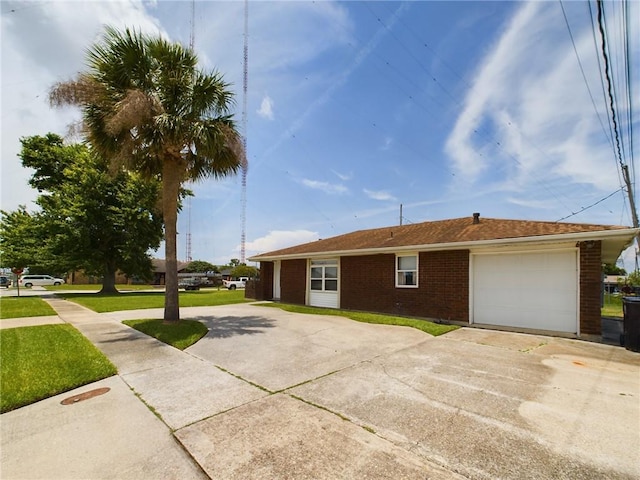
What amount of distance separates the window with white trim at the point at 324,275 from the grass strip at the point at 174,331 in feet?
23.6

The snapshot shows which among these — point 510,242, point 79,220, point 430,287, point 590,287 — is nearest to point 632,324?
point 590,287

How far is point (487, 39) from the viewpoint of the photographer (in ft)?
32.3

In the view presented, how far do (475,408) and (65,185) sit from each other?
30.1 metres

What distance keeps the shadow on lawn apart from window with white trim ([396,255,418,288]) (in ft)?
17.1

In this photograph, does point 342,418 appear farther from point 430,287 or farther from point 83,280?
point 83,280

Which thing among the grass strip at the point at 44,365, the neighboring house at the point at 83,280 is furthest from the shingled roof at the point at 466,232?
the neighboring house at the point at 83,280

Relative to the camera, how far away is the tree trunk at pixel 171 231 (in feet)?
31.3

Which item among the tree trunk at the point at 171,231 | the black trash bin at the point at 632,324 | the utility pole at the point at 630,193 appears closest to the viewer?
the black trash bin at the point at 632,324

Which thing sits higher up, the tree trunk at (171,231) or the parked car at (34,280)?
the tree trunk at (171,231)

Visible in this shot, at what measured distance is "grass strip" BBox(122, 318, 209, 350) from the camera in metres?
7.61

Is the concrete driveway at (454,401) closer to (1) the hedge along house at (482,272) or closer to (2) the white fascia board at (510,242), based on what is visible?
(1) the hedge along house at (482,272)

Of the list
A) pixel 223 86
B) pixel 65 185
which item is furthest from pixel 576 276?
pixel 65 185

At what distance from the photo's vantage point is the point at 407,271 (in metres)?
12.3

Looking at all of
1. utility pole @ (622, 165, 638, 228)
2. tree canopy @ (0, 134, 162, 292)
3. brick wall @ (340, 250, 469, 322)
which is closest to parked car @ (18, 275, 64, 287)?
tree canopy @ (0, 134, 162, 292)
